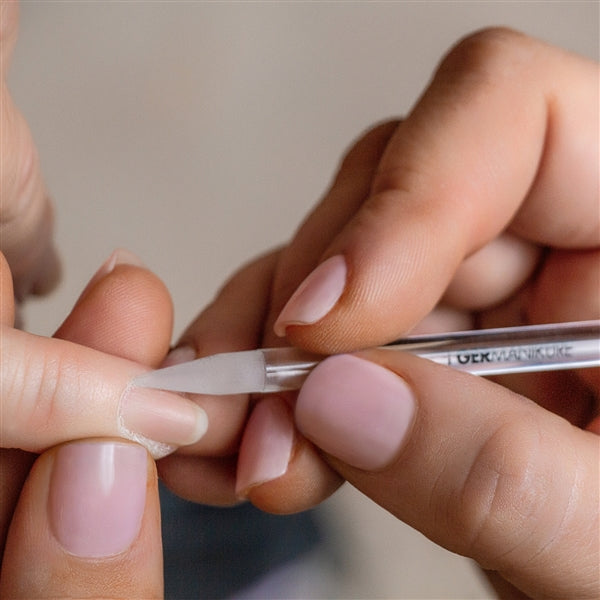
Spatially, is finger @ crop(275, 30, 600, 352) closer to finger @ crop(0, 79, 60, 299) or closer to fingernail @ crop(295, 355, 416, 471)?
fingernail @ crop(295, 355, 416, 471)

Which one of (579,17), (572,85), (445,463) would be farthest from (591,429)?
(579,17)

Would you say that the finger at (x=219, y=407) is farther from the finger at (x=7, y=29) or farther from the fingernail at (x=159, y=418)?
the finger at (x=7, y=29)

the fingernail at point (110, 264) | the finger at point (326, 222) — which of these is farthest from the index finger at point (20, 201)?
the finger at point (326, 222)

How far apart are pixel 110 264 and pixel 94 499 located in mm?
191

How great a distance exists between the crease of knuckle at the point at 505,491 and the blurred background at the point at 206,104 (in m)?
0.41

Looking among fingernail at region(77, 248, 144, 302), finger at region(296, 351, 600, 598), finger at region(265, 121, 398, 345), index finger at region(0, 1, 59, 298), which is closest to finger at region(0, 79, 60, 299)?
index finger at region(0, 1, 59, 298)

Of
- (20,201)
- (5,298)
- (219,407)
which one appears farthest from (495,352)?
(20,201)

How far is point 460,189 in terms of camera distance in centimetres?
53

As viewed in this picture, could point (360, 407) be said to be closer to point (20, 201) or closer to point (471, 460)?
point (471, 460)

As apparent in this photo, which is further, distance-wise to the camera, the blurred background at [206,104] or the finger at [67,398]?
the blurred background at [206,104]

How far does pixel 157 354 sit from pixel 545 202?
34 cm

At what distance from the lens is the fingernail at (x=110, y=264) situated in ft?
1.69

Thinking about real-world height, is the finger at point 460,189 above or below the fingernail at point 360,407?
above

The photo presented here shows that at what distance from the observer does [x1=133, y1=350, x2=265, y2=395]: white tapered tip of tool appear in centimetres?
41
